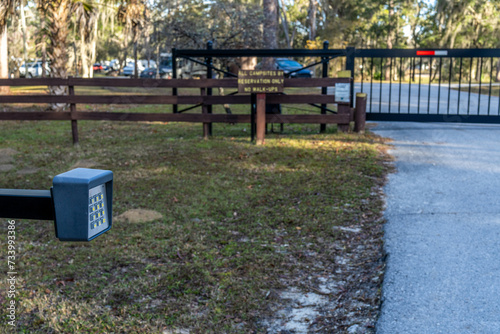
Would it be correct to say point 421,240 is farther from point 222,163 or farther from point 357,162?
point 222,163

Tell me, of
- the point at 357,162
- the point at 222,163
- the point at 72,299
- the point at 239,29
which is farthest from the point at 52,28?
the point at 72,299

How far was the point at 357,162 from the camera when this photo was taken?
8.27 metres

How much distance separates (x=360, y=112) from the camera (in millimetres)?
10961

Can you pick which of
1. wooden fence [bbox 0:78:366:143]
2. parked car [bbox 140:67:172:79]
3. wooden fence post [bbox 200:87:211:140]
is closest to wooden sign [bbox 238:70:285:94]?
wooden fence [bbox 0:78:366:143]

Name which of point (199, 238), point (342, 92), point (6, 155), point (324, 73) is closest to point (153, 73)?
point (324, 73)

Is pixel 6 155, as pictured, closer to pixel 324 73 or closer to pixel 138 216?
pixel 138 216

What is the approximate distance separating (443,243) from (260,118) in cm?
588

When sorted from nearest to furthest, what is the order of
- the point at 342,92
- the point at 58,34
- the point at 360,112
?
1. the point at 342,92
2. the point at 360,112
3. the point at 58,34

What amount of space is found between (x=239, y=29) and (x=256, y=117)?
10.8m

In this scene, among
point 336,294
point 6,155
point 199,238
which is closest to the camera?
point 336,294

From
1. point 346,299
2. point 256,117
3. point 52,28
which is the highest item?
point 52,28

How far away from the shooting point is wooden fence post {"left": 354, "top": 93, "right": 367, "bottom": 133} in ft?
35.3

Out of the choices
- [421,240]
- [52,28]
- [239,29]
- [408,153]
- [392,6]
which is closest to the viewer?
[421,240]

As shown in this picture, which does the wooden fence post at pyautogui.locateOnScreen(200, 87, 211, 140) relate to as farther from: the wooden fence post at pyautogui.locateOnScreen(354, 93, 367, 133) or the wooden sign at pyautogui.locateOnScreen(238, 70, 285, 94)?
the wooden fence post at pyautogui.locateOnScreen(354, 93, 367, 133)
